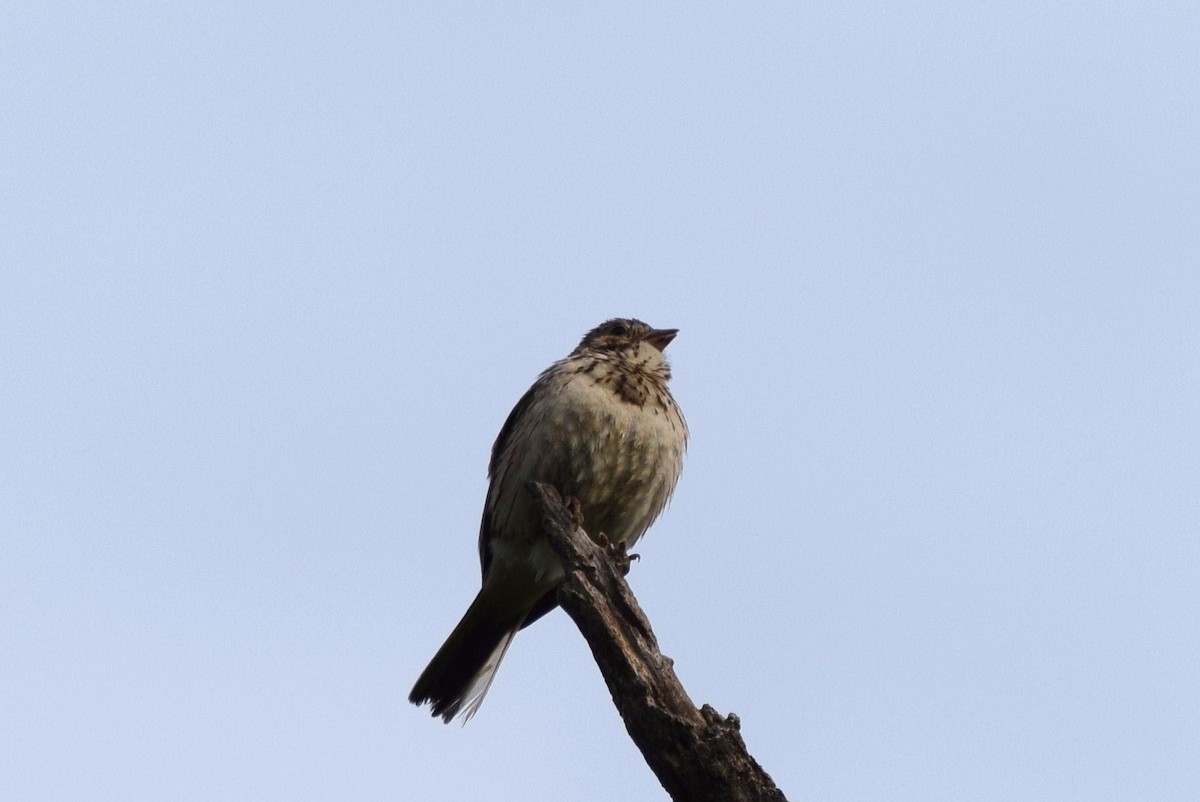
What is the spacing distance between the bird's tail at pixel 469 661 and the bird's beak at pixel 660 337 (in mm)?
1792

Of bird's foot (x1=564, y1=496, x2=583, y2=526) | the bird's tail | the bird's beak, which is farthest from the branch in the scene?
the bird's beak

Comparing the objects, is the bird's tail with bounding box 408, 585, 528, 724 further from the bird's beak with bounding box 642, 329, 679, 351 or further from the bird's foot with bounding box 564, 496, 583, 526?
the bird's beak with bounding box 642, 329, 679, 351

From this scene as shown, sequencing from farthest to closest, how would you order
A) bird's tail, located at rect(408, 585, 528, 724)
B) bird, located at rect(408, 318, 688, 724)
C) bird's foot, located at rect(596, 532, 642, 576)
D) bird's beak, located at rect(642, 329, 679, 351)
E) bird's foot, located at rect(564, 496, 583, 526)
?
bird's beak, located at rect(642, 329, 679, 351), bird's tail, located at rect(408, 585, 528, 724), bird, located at rect(408, 318, 688, 724), bird's foot, located at rect(564, 496, 583, 526), bird's foot, located at rect(596, 532, 642, 576)

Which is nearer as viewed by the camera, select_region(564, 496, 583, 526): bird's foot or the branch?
the branch

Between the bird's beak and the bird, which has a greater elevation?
the bird's beak

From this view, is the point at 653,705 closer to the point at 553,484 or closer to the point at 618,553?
the point at 618,553

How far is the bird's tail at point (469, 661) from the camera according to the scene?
8.02 m

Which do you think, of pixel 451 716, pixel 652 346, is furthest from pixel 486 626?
pixel 652 346

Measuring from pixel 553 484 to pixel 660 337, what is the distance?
1.53m

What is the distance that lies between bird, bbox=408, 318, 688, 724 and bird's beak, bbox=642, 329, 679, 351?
452 mm

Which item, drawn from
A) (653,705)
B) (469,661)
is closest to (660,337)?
(469,661)

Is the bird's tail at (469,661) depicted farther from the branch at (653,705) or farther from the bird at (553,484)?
the branch at (653,705)

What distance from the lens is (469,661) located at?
816cm

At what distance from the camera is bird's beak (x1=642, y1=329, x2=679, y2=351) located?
8930mm
